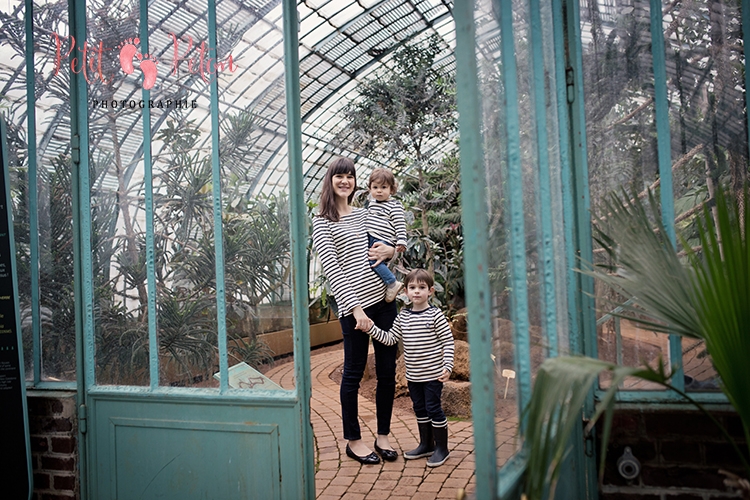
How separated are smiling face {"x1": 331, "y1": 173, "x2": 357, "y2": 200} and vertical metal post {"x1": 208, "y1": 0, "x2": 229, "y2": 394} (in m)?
0.93

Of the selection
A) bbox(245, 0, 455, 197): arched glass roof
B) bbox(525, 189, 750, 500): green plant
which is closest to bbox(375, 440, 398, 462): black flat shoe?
bbox(525, 189, 750, 500): green plant

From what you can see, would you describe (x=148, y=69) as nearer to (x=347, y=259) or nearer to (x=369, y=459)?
(x=347, y=259)

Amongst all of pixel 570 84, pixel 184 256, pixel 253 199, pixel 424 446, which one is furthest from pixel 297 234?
pixel 424 446

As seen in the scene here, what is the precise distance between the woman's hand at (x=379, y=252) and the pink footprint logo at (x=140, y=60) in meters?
1.47

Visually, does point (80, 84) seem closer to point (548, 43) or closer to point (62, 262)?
point (62, 262)

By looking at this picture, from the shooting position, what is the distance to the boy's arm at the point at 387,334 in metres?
3.38

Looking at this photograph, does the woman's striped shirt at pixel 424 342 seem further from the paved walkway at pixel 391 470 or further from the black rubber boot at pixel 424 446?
the paved walkway at pixel 391 470

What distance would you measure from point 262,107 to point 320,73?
8.94 meters

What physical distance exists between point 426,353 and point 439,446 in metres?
0.54

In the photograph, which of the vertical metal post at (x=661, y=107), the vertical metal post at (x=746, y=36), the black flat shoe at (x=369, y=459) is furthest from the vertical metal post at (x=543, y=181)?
the black flat shoe at (x=369, y=459)

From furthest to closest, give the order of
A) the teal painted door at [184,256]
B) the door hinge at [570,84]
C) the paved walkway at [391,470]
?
1. the paved walkway at [391,470]
2. the teal painted door at [184,256]
3. the door hinge at [570,84]

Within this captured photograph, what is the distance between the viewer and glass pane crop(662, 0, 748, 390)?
2.32m

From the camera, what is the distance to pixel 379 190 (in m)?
3.72

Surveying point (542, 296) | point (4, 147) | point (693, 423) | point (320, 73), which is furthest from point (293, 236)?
point (320, 73)
